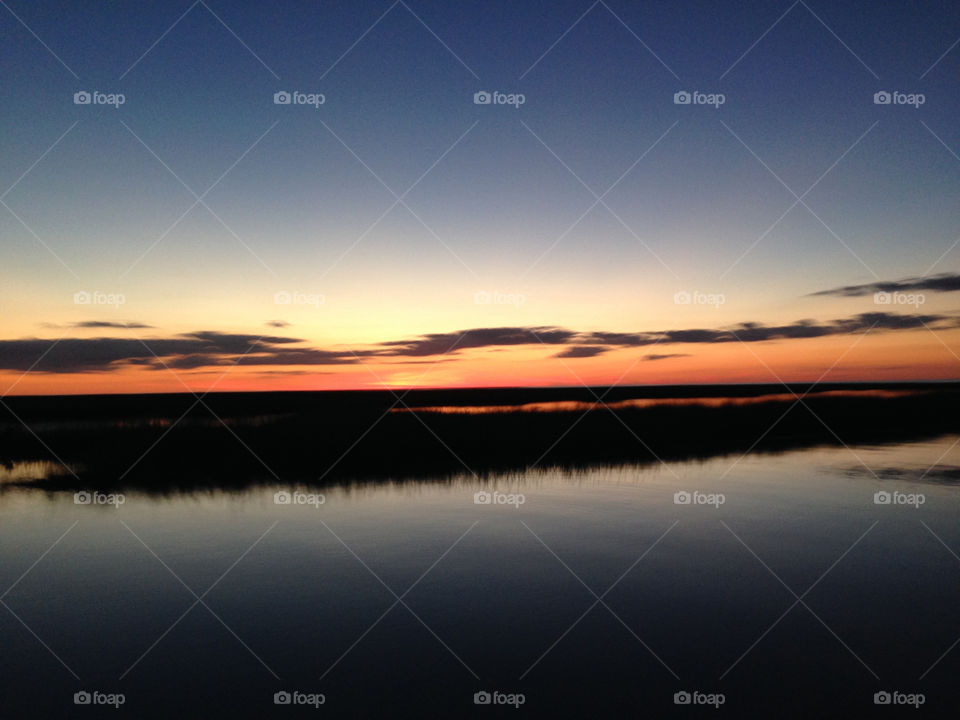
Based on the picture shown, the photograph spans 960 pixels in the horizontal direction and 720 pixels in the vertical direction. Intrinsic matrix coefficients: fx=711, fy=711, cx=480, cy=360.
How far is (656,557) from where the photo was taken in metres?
9.62

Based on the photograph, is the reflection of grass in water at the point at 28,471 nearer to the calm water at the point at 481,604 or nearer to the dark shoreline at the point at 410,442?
the dark shoreline at the point at 410,442

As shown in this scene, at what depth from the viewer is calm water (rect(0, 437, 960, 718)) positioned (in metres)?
6.17

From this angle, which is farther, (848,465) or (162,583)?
(848,465)

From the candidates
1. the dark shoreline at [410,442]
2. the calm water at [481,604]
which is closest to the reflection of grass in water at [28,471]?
the dark shoreline at [410,442]

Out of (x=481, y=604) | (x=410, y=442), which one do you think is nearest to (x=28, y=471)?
(x=410, y=442)

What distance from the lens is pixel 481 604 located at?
802 cm

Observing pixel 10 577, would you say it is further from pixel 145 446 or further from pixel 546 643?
pixel 145 446

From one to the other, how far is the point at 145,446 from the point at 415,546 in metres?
12.5

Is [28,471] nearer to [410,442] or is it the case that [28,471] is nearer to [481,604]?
[410,442]

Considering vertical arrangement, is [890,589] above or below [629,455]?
below

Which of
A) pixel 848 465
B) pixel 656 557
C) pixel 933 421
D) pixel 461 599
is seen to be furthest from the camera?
pixel 933 421

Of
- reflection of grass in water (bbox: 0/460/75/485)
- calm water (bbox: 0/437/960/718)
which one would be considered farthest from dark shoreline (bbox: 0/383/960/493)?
calm water (bbox: 0/437/960/718)

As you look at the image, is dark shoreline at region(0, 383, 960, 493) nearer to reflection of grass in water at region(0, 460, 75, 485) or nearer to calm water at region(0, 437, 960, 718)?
reflection of grass in water at region(0, 460, 75, 485)

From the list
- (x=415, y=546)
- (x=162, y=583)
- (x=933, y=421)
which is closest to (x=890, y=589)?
(x=415, y=546)
